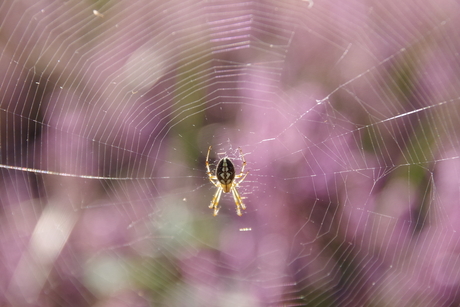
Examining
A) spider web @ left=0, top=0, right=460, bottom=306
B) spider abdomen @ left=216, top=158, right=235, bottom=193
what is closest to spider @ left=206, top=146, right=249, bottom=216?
spider abdomen @ left=216, top=158, right=235, bottom=193

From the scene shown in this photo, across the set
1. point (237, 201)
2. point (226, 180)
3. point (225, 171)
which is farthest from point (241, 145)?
point (237, 201)

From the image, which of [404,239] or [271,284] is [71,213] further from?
[404,239]

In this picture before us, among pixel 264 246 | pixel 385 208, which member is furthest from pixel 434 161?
pixel 264 246

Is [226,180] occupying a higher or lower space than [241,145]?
lower

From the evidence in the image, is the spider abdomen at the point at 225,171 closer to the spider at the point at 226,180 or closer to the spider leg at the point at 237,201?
the spider at the point at 226,180

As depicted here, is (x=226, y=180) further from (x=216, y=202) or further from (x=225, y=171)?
(x=216, y=202)
